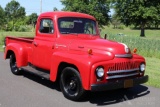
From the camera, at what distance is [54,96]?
21.3ft

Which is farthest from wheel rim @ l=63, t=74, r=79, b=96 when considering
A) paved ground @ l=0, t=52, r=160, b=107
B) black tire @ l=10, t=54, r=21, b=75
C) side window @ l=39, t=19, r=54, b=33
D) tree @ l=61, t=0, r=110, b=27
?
Answer: tree @ l=61, t=0, r=110, b=27

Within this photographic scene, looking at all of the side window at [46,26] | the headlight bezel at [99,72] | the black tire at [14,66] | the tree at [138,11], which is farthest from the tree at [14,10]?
the headlight bezel at [99,72]

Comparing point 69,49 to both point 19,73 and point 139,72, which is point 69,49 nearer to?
point 139,72

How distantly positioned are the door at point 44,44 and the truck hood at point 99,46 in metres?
0.76

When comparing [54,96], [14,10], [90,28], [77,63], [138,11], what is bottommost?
[54,96]

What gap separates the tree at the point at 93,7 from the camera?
66719 mm

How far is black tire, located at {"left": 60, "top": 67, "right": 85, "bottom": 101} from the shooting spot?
595 cm

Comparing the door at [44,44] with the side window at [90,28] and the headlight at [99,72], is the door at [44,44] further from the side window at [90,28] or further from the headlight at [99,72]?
the headlight at [99,72]

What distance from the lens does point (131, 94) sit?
686cm

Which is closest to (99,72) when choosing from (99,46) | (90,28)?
(99,46)

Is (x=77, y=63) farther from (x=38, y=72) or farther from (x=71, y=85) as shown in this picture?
(x=38, y=72)

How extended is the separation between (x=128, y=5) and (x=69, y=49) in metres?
53.1

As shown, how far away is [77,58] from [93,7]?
62657 mm

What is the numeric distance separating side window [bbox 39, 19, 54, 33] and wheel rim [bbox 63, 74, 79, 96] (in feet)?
4.89
